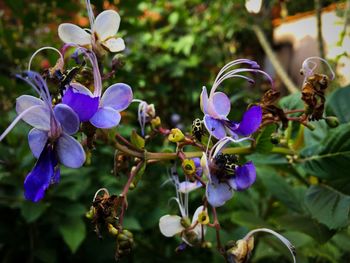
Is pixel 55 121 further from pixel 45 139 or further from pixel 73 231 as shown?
pixel 73 231

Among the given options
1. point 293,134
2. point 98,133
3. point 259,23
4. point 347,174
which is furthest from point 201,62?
point 98,133

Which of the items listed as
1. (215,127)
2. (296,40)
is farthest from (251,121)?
(296,40)

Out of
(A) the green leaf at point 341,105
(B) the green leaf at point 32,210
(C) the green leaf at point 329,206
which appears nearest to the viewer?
(C) the green leaf at point 329,206

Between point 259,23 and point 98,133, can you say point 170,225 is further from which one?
point 259,23

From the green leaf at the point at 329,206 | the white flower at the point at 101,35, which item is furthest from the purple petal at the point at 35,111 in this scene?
the green leaf at the point at 329,206

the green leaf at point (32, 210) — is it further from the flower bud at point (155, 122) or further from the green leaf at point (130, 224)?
the flower bud at point (155, 122)
